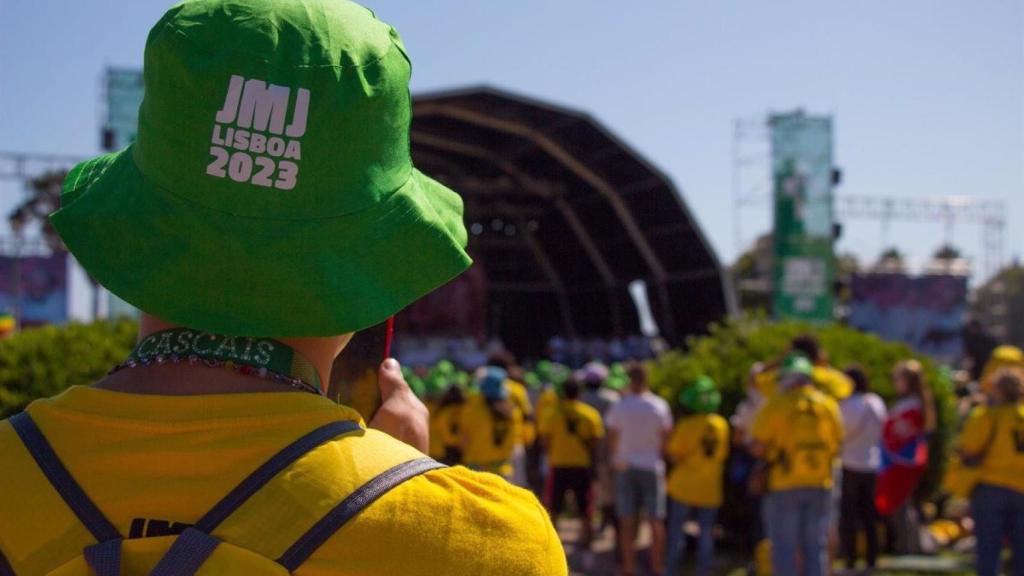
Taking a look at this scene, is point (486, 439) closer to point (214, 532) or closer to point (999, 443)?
point (999, 443)

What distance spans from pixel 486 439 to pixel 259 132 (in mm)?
8606

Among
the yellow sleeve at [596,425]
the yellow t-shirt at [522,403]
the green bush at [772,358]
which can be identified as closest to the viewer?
the yellow sleeve at [596,425]

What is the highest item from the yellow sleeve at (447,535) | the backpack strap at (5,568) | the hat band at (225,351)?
the hat band at (225,351)

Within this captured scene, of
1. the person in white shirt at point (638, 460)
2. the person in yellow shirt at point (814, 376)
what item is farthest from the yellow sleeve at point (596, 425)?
the person in yellow shirt at point (814, 376)

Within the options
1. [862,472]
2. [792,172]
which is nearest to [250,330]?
[862,472]

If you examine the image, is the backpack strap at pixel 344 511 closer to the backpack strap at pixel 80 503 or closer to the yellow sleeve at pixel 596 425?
the backpack strap at pixel 80 503

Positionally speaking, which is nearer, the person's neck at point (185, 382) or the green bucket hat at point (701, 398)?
the person's neck at point (185, 382)

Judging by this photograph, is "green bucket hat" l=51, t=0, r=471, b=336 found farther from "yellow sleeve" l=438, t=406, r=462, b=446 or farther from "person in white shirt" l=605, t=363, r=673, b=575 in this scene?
"yellow sleeve" l=438, t=406, r=462, b=446

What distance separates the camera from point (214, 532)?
1020 millimetres

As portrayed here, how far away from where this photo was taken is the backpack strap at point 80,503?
3.31ft

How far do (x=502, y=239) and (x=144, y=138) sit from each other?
32.3m

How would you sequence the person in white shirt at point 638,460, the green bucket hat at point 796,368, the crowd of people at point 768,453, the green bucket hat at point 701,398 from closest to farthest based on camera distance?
the crowd of people at point 768,453
the green bucket hat at point 796,368
the green bucket hat at point 701,398
the person in white shirt at point 638,460

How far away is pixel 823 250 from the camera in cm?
2438

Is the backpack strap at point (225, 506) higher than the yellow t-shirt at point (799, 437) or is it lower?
higher
